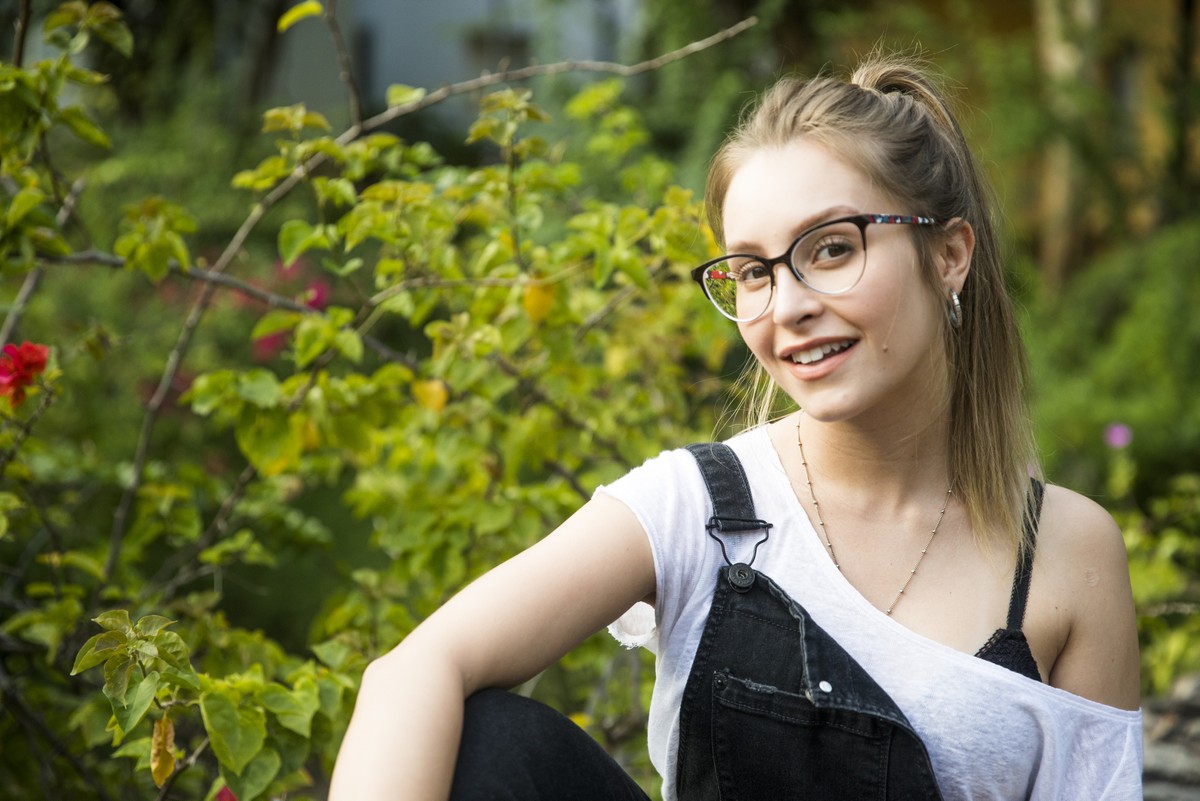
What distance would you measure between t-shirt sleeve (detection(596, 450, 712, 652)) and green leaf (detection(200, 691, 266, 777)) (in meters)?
0.51

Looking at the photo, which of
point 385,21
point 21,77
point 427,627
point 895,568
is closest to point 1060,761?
point 895,568

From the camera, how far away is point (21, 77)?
1.88 metres

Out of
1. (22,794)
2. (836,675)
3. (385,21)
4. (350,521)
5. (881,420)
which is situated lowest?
(350,521)

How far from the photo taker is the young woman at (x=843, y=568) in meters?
1.47

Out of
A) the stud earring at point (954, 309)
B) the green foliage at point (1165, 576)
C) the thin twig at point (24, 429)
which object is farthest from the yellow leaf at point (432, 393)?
the green foliage at point (1165, 576)

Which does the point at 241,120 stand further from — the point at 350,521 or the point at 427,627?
the point at 427,627

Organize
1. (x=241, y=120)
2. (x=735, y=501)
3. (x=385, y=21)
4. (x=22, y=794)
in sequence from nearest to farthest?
1. (x=735, y=501)
2. (x=22, y=794)
3. (x=241, y=120)
4. (x=385, y=21)

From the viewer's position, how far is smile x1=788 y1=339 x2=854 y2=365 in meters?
1.53

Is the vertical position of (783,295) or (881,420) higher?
(783,295)

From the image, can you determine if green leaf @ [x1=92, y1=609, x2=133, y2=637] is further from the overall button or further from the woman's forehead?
the woman's forehead

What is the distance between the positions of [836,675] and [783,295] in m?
0.49

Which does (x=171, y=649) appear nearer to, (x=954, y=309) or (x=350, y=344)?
(x=350, y=344)

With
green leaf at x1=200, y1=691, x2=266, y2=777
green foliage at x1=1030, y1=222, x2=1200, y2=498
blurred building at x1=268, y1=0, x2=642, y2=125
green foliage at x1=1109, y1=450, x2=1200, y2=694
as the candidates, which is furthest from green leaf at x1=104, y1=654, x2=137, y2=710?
blurred building at x1=268, y1=0, x2=642, y2=125

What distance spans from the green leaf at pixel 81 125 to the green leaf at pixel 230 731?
1.06m
